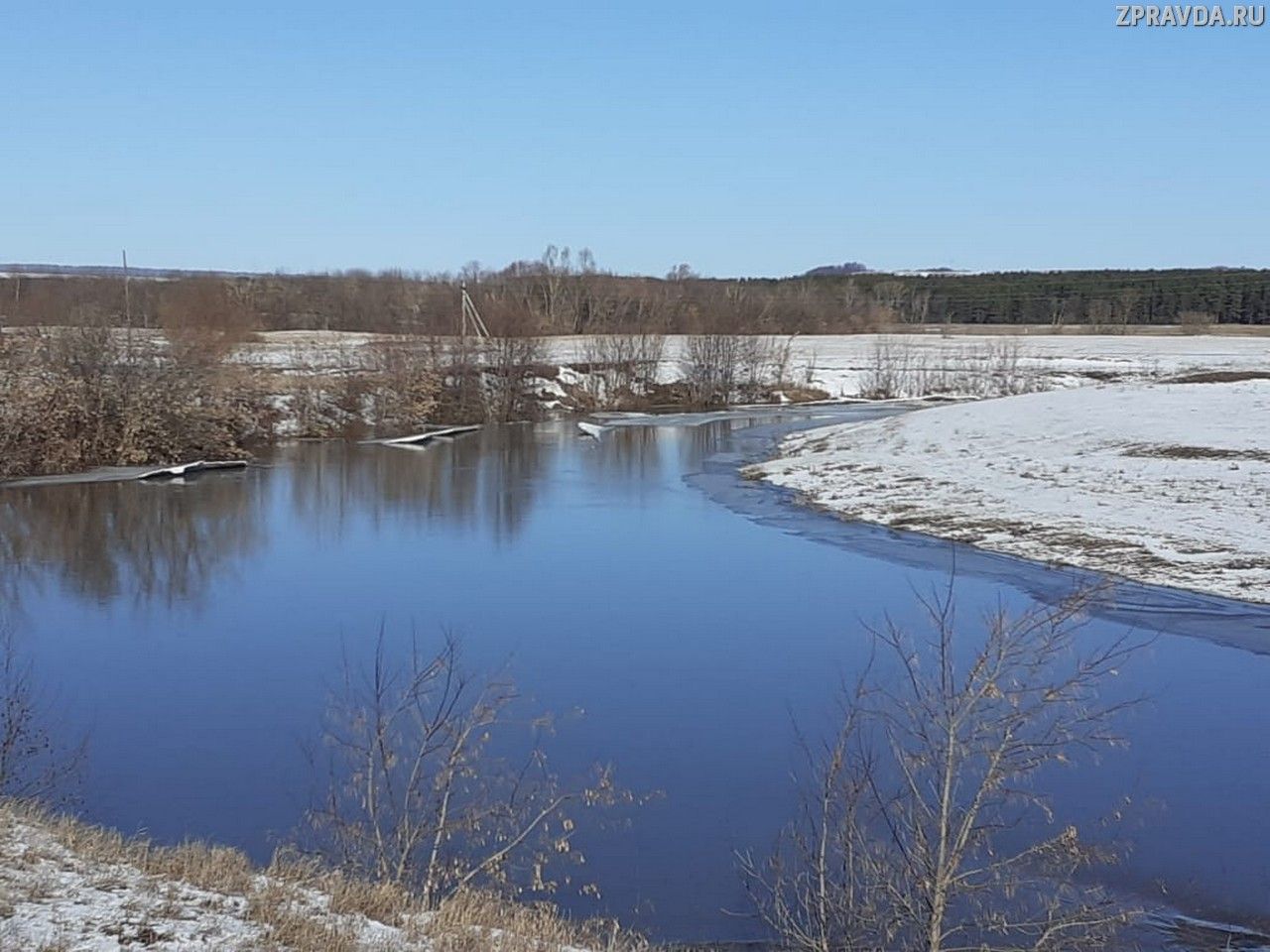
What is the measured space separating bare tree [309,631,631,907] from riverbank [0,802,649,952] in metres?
0.40

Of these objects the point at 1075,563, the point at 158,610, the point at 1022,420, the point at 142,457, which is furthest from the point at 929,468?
the point at 142,457

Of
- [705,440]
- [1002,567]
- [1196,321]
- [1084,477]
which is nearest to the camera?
[1002,567]

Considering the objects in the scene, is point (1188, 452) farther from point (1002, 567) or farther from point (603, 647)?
point (603, 647)

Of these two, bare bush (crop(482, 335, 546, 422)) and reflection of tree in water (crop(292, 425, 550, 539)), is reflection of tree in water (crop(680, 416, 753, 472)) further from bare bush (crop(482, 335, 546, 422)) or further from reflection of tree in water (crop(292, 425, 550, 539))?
bare bush (crop(482, 335, 546, 422))

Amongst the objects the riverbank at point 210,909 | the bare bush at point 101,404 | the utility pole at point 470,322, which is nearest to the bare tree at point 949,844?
the riverbank at point 210,909

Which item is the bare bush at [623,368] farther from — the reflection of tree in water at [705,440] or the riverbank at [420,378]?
the reflection of tree in water at [705,440]

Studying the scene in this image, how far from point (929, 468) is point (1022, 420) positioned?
5930 millimetres

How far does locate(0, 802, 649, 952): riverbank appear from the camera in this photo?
4.53 meters

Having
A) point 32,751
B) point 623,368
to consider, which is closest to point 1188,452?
point 32,751

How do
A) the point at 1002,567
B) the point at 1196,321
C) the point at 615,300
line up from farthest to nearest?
the point at 1196,321 < the point at 615,300 < the point at 1002,567

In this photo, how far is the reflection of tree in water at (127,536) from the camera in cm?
1515

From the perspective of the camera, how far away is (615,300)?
218 feet

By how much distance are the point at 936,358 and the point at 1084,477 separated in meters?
34.8

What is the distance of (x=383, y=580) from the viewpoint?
15.0m
